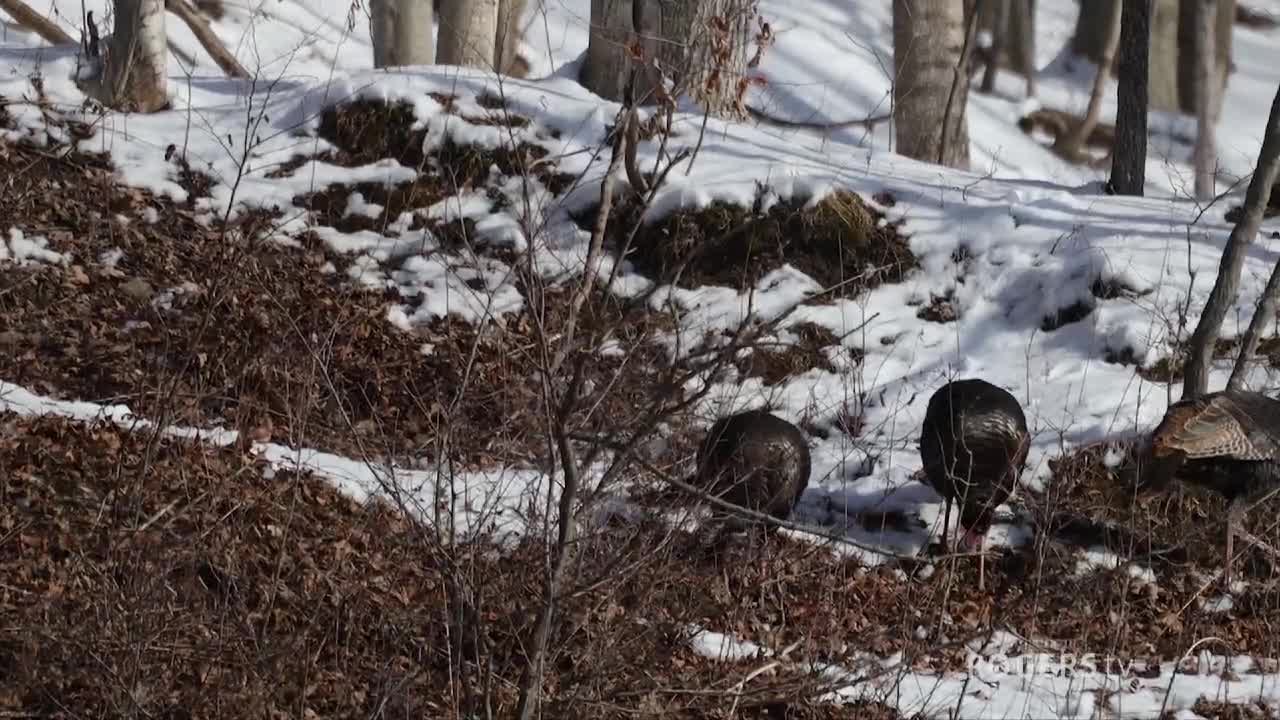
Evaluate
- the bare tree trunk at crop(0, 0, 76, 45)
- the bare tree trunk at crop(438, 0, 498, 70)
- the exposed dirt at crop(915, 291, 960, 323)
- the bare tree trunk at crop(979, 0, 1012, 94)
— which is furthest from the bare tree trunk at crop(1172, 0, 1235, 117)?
the bare tree trunk at crop(0, 0, 76, 45)

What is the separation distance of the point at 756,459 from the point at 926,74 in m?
7.24

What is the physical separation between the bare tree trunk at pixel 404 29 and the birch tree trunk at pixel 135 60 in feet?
12.2

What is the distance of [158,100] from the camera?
35.0 ft

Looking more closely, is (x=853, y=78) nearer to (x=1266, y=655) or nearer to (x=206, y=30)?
(x=206, y=30)

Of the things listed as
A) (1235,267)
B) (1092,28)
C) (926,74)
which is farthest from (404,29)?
(1092,28)

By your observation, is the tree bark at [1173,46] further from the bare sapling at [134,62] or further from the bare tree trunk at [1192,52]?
the bare sapling at [134,62]

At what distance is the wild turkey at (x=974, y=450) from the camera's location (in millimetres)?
6965

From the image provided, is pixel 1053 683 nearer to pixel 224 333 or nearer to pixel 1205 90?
pixel 224 333

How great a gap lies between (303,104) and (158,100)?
3.61 feet

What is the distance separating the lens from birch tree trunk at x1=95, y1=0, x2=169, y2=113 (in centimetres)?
1031

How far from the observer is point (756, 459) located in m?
6.67

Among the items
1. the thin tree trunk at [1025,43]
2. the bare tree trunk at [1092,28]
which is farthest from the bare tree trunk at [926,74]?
the bare tree trunk at [1092,28]

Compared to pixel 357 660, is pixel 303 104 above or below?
above

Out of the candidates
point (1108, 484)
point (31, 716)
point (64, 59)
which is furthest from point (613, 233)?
point (31, 716)
